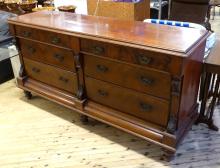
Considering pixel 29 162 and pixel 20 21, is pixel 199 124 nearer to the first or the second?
pixel 29 162

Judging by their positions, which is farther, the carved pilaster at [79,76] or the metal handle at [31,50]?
the metal handle at [31,50]

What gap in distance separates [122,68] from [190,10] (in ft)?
6.15

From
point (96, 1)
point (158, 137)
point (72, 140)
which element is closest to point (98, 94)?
point (72, 140)

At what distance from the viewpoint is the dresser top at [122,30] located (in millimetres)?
1433

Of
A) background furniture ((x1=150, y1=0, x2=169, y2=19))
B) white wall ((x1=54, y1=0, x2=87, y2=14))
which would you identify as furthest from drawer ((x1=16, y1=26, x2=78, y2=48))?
background furniture ((x1=150, y1=0, x2=169, y2=19))

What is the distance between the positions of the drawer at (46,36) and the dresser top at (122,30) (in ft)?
0.14

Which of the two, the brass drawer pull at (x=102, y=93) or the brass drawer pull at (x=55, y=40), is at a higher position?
the brass drawer pull at (x=55, y=40)

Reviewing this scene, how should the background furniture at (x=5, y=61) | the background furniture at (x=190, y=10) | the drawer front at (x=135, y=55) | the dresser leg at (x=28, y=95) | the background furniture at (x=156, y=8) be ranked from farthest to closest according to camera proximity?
the background furniture at (x=156, y=8), the background furniture at (x=190, y=10), the background furniture at (x=5, y=61), the dresser leg at (x=28, y=95), the drawer front at (x=135, y=55)

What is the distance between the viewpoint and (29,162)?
1730 millimetres

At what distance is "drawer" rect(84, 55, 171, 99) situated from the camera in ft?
4.86

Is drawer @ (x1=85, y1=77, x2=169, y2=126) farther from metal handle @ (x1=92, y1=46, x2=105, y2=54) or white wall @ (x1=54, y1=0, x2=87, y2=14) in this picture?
white wall @ (x1=54, y1=0, x2=87, y2=14)

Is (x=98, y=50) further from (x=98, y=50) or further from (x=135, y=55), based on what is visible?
(x=135, y=55)

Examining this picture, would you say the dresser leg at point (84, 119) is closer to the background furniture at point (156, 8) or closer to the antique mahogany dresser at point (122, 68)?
the antique mahogany dresser at point (122, 68)

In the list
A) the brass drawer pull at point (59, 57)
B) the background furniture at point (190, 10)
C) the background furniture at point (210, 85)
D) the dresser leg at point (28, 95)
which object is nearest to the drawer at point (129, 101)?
the brass drawer pull at point (59, 57)
